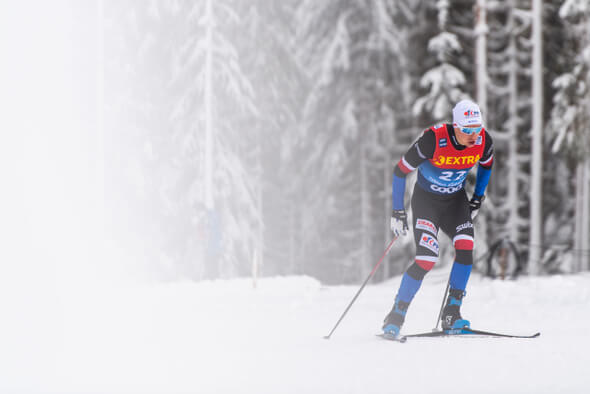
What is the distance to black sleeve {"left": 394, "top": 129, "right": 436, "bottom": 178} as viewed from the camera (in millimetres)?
5504

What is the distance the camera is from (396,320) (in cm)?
563

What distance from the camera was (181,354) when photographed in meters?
5.42

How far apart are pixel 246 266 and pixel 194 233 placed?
2.66m

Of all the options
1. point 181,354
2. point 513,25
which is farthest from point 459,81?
point 181,354

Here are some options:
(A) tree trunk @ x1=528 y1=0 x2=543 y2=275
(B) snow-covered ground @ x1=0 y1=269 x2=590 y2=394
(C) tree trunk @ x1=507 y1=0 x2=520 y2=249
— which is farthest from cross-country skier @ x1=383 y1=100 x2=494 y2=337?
(C) tree trunk @ x1=507 y1=0 x2=520 y2=249

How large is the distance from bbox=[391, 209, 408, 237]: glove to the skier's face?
86 centimetres

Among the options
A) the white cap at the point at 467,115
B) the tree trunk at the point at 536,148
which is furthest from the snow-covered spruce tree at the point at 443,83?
the white cap at the point at 467,115

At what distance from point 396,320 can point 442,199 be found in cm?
126

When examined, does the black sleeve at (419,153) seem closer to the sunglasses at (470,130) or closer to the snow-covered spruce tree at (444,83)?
the sunglasses at (470,130)

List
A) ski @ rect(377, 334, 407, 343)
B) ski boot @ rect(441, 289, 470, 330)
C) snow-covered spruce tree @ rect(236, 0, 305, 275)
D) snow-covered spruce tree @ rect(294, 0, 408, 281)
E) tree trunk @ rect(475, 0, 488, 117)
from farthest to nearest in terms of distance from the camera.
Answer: snow-covered spruce tree @ rect(236, 0, 305, 275)
snow-covered spruce tree @ rect(294, 0, 408, 281)
tree trunk @ rect(475, 0, 488, 117)
ski boot @ rect(441, 289, 470, 330)
ski @ rect(377, 334, 407, 343)

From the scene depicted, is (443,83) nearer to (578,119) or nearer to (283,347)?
(578,119)

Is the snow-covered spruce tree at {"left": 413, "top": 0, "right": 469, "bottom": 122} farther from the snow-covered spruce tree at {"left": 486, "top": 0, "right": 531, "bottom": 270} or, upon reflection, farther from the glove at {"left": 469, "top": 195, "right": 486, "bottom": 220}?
the glove at {"left": 469, "top": 195, "right": 486, "bottom": 220}

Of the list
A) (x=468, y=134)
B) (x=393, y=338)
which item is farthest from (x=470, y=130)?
(x=393, y=338)

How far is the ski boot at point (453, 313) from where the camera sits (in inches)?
225
